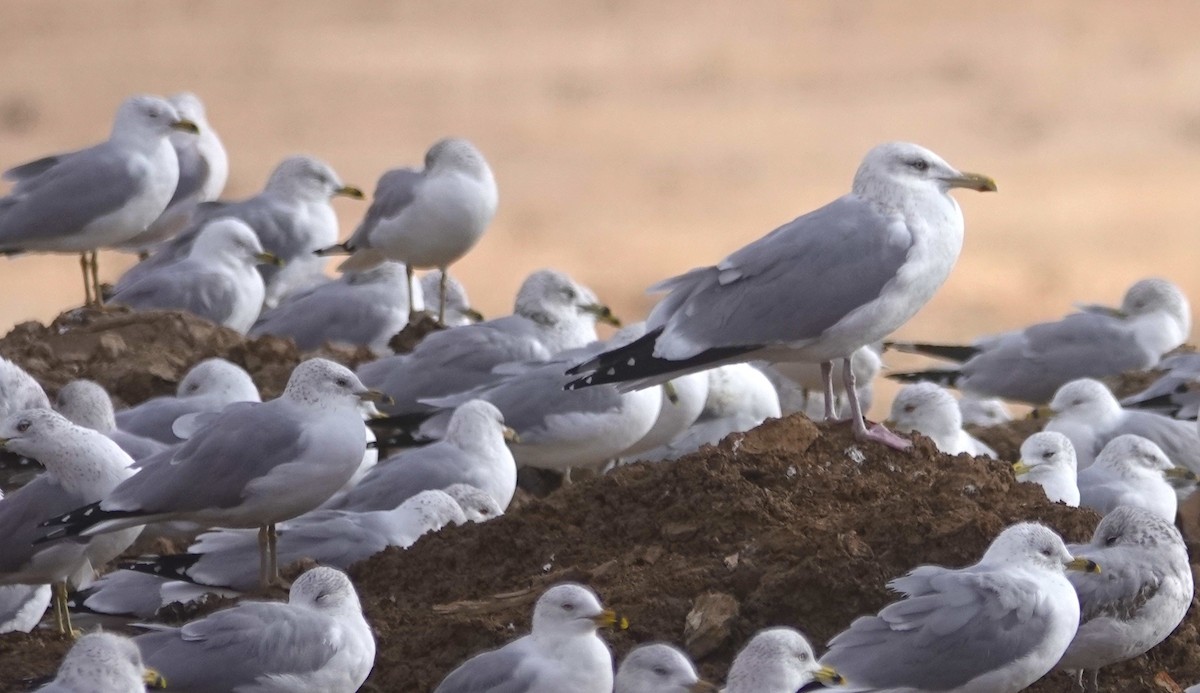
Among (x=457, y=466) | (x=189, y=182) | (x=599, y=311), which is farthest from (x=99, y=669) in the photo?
(x=189, y=182)

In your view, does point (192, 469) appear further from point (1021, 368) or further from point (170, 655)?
point (1021, 368)

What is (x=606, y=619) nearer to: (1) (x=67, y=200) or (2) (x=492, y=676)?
(2) (x=492, y=676)

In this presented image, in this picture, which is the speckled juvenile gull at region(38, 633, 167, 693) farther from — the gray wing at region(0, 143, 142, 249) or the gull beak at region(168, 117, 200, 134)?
the gull beak at region(168, 117, 200, 134)

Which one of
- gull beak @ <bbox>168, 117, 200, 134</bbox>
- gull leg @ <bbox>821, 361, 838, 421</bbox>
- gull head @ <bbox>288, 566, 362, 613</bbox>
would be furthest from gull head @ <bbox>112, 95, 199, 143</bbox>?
gull head @ <bbox>288, 566, 362, 613</bbox>

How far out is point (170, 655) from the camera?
769 centimetres

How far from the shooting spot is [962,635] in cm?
755

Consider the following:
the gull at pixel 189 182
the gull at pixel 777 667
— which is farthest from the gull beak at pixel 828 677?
the gull at pixel 189 182

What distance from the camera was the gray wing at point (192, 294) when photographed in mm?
14812

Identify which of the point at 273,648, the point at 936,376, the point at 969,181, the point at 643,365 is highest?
the point at 969,181

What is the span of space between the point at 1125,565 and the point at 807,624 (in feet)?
3.73

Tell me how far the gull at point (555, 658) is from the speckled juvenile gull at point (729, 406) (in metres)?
4.97

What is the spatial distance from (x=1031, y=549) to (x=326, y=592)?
2408 millimetres

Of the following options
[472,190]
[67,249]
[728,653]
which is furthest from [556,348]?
[728,653]

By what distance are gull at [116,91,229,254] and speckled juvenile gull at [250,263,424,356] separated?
1.98 metres
